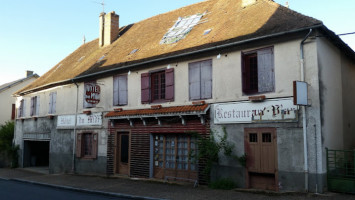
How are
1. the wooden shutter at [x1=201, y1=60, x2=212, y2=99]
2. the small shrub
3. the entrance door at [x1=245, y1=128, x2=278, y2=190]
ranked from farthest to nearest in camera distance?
1. the wooden shutter at [x1=201, y1=60, x2=212, y2=99]
2. the small shrub
3. the entrance door at [x1=245, y1=128, x2=278, y2=190]

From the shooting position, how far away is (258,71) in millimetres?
10617

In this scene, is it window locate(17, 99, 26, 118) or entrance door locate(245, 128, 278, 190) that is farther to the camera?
window locate(17, 99, 26, 118)

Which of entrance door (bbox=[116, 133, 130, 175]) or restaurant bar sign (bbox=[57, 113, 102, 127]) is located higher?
restaurant bar sign (bbox=[57, 113, 102, 127])

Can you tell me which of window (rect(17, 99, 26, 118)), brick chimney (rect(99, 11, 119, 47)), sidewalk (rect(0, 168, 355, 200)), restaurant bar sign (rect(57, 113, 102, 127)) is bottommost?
sidewalk (rect(0, 168, 355, 200))

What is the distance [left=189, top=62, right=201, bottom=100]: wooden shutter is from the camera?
12.2 meters

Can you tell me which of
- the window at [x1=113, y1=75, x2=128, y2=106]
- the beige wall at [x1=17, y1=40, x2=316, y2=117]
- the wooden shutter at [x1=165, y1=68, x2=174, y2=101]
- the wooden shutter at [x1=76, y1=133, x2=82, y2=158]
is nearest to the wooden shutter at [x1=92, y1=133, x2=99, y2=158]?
the wooden shutter at [x1=76, y1=133, x2=82, y2=158]

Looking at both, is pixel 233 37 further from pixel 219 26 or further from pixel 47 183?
pixel 47 183

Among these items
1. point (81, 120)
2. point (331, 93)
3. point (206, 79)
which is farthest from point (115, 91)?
point (331, 93)

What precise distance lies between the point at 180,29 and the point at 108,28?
6.63 m

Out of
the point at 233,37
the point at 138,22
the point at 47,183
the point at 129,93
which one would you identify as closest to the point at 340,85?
the point at 233,37

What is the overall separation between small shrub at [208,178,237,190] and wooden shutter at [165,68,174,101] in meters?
3.81

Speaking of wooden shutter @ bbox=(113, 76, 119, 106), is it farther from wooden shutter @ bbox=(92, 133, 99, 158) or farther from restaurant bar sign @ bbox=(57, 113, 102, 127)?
wooden shutter @ bbox=(92, 133, 99, 158)

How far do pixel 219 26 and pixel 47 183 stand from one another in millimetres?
9937

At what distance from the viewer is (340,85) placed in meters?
11.2
